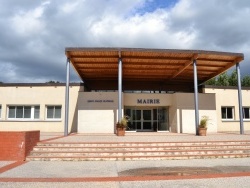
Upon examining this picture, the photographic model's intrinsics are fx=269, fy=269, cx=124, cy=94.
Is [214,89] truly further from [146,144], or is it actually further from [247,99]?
[146,144]

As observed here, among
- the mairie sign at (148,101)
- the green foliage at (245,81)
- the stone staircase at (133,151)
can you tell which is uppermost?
the green foliage at (245,81)

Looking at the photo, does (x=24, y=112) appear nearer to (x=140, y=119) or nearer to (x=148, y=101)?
(x=140, y=119)

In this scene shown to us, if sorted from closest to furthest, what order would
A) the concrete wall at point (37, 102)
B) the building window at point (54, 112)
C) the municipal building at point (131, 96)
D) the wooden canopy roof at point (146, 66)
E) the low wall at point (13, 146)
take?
the low wall at point (13, 146) → the wooden canopy roof at point (146, 66) → the municipal building at point (131, 96) → the concrete wall at point (37, 102) → the building window at point (54, 112)

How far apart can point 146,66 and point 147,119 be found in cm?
494

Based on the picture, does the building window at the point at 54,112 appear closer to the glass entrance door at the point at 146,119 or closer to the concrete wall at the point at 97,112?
the concrete wall at the point at 97,112

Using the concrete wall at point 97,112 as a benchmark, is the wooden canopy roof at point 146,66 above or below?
above

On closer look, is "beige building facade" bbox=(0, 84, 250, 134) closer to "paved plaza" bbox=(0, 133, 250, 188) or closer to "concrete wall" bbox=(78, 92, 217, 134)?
"concrete wall" bbox=(78, 92, 217, 134)

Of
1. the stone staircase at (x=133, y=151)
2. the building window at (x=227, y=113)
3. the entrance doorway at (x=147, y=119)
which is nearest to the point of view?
the stone staircase at (x=133, y=151)

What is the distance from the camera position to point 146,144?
11.9m

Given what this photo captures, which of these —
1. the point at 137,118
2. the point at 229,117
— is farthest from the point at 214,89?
the point at 137,118

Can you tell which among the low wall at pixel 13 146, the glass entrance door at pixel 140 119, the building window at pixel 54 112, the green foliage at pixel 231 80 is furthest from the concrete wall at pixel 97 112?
the green foliage at pixel 231 80

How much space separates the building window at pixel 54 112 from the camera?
22.9 metres

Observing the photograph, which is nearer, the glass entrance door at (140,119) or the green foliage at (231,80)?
the glass entrance door at (140,119)

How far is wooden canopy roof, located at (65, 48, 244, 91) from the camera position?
55.7ft
